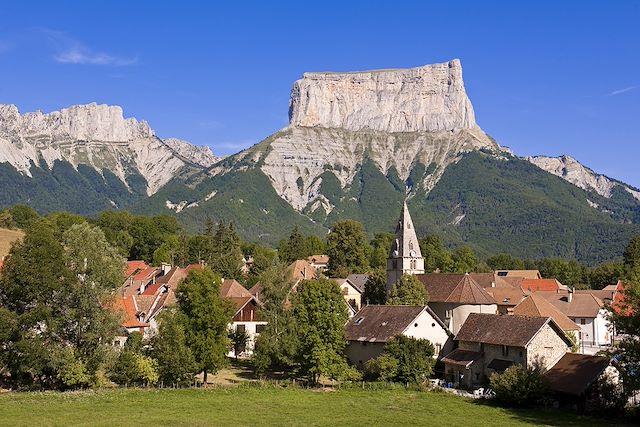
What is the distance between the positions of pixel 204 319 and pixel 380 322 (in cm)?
1621

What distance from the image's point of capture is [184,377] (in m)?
54.2

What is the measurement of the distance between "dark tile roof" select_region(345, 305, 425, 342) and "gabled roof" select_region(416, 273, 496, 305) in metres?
9.13

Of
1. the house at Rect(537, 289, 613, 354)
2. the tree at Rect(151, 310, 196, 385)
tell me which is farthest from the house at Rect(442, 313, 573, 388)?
the house at Rect(537, 289, 613, 354)

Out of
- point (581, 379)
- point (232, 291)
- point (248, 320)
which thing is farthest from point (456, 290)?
point (232, 291)

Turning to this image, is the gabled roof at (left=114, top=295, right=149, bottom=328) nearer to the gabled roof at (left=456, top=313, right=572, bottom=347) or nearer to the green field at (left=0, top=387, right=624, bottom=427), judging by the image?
the green field at (left=0, top=387, right=624, bottom=427)

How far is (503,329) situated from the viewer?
57.6m

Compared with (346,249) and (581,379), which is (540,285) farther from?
(581,379)

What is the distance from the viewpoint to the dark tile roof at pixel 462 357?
2287 inches

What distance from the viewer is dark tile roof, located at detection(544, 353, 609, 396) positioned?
4906 cm

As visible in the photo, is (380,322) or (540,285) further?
(540,285)

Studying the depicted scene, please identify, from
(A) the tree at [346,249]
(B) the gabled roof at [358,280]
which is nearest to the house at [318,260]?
(A) the tree at [346,249]

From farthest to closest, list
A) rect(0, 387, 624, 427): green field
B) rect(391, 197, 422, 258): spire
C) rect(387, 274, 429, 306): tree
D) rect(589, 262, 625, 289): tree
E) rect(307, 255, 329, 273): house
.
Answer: rect(307, 255, 329, 273): house, rect(589, 262, 625, 289): tree, rect(391, 197, 422, 258): spire, rect(387, 274, 429, 306): tree, rect(0, 387, 624, 427): green field

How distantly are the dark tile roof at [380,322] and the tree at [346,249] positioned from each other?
5202cm

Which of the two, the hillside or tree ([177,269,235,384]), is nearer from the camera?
tree ([177,269,235,384])
